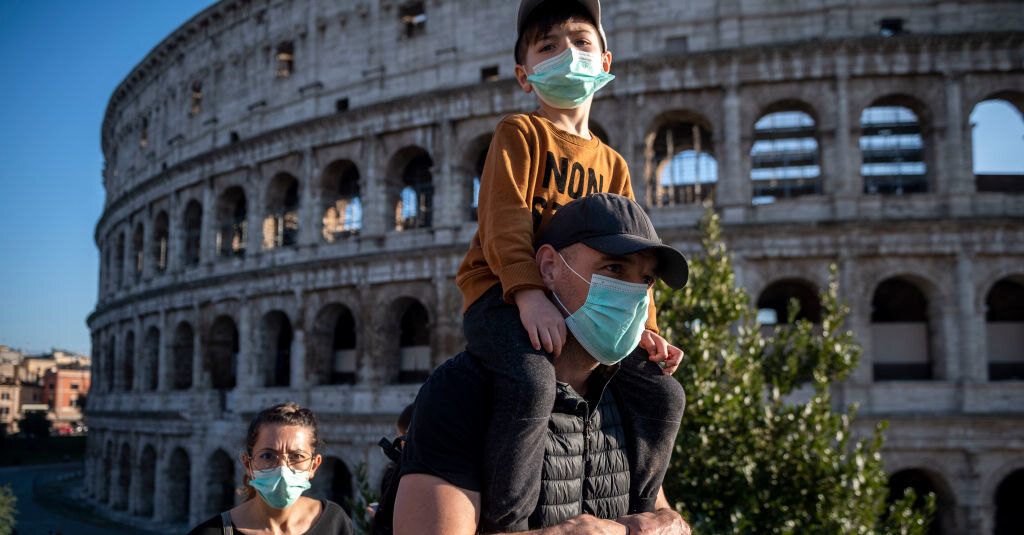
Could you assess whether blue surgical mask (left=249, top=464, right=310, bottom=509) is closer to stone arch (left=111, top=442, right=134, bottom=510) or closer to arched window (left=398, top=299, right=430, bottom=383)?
arched window (left=398, top=299, right=430, bottom=383)

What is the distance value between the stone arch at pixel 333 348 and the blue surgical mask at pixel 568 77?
60.8 ft

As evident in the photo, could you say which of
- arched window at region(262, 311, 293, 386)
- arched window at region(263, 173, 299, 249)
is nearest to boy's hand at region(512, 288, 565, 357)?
arched window at region(262, 311, 293, 386)

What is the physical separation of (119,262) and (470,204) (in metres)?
21.2

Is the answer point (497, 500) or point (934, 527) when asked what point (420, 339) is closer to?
point (934, 527)

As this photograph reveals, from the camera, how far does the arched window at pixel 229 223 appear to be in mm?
25250

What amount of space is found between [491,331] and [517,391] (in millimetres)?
279

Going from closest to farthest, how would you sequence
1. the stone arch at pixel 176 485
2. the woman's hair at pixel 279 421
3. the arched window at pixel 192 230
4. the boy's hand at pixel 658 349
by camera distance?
the boy's hand at pixel 658 349
the woman's hair at pixel 279 421
the stone arch at pixel 176 485
the arched window at pixel 192 230

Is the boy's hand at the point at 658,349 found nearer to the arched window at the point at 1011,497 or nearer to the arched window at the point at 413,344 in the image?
the arched window at the point at 413,344

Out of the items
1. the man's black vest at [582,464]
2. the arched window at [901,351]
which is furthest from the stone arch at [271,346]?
the man's black vest at [582,464]

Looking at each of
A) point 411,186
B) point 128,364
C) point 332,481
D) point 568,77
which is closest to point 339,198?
point 411,186

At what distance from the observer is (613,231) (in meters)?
2.27

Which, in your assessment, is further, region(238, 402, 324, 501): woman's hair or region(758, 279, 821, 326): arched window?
region(758, 279, 821, 326): arched window

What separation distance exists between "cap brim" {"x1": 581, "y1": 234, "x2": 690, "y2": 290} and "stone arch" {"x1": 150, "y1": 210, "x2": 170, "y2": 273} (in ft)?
97.3

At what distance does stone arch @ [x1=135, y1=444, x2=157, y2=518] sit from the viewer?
26688 millimetres
